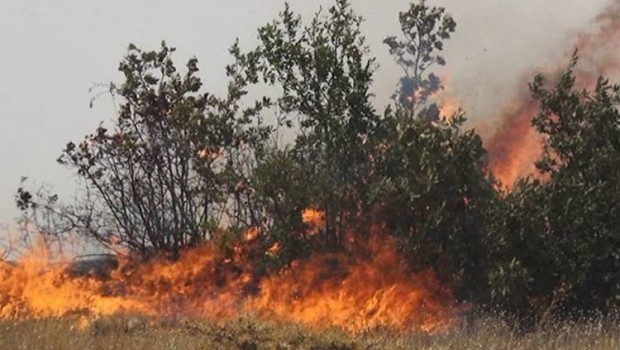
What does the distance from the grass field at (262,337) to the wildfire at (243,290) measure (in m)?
1.53

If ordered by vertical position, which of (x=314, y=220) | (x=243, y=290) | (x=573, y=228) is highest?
(x=314, y=220)

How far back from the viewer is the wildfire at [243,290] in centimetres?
1783

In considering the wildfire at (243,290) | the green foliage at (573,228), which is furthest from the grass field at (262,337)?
the wildfire at (243,290)

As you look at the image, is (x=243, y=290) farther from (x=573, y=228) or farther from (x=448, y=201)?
(x=573, y=228)

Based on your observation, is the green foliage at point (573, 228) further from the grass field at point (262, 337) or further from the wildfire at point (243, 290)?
the wildfire at point (243, 290)

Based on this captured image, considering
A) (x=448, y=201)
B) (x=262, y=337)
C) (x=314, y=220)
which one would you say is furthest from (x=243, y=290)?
(x=262, y=337)

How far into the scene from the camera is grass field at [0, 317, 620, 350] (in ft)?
36.4

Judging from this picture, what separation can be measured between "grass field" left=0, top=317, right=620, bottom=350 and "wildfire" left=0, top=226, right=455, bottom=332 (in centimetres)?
Answer: 153

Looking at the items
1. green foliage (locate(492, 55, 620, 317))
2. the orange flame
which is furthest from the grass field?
the orange flame

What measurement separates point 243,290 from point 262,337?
883 centimetres

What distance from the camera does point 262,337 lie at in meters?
11.7

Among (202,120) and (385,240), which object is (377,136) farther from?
(202,120)

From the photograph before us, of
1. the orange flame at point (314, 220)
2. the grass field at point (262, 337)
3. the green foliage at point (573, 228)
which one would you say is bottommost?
the grass field at point (262, 337)

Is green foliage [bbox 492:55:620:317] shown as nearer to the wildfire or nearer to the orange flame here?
the wildfire
